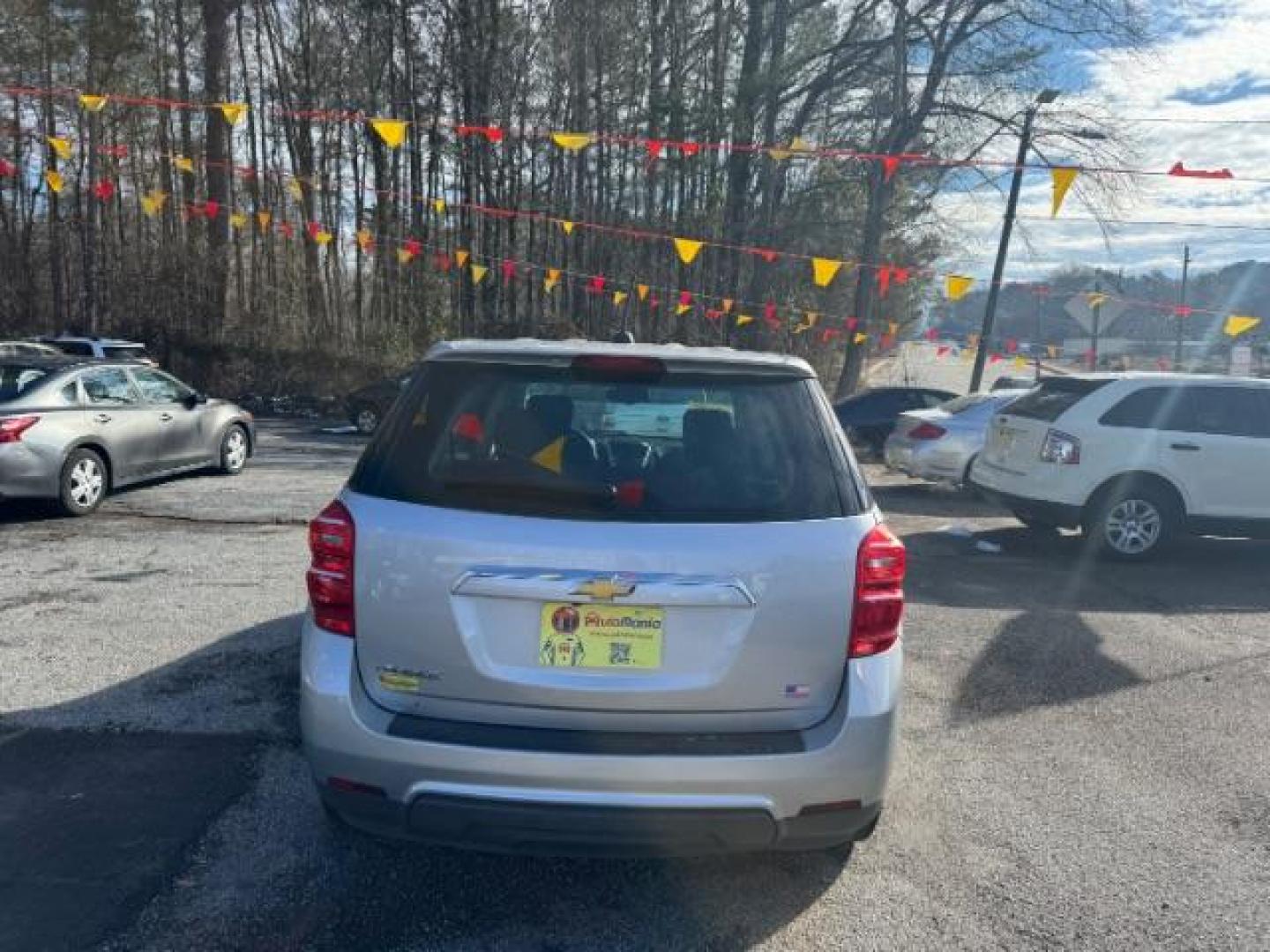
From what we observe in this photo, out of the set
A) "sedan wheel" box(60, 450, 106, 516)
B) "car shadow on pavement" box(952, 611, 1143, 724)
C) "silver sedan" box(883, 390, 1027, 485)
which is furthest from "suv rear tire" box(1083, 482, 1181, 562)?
"sedan wheel" box(60, 450, 106, 516)

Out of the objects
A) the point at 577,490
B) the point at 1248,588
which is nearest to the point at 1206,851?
the point at 577,490

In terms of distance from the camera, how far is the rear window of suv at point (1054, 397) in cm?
854

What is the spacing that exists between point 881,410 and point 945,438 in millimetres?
4356

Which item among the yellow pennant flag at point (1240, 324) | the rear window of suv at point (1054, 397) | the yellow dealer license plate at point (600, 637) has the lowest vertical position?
the yellow dealer license plate at point (600, 637)

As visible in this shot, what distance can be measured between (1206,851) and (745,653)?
219 centimetres

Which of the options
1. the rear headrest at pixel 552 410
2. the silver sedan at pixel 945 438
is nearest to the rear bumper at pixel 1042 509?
the silver sedan at pixel 945 438

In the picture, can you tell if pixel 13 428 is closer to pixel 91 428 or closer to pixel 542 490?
pixel 91 428

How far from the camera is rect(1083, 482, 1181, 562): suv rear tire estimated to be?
27.5ft

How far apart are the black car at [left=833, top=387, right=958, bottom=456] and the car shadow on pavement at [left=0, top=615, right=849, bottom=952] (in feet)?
43.6

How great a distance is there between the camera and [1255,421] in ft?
27.9

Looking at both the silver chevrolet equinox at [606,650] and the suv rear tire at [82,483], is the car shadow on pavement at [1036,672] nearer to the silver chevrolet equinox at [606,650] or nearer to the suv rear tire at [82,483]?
the silver chevrolet equinox at [606,650]

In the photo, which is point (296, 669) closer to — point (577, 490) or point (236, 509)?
point (577, 490)

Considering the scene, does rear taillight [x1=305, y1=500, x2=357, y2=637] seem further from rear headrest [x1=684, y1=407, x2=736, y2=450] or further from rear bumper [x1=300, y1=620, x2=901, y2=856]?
rear headrest [x1=684, y1=407, x2=736, y2=450]

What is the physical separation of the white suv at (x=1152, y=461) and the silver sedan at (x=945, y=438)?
9.76 ft
